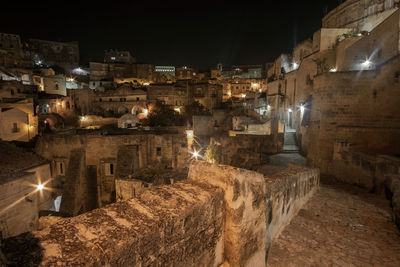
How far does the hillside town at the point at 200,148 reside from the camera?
256cm

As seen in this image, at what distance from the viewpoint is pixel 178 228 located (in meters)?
2.18

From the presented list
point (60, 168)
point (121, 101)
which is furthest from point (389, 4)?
point (60, 168)

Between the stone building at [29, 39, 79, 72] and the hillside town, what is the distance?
11.1m

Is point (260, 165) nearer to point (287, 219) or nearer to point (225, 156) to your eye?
point (225, 156)

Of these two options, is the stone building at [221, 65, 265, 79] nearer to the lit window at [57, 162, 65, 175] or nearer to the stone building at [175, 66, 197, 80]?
the stone building at [175, 66, 197, 80]

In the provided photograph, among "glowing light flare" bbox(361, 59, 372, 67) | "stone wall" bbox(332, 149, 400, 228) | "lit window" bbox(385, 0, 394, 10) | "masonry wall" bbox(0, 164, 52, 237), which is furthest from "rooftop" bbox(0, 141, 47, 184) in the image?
"lit window" bbox(385, 0, 394, 10)

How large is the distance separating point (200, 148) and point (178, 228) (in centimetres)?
1635

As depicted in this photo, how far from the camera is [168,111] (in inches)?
1175

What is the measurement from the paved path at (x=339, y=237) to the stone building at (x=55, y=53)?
56.0m

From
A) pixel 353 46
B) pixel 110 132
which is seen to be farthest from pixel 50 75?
pixel 353 46

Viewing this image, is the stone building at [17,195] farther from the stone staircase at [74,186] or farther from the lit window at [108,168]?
the lit window at [108,168]

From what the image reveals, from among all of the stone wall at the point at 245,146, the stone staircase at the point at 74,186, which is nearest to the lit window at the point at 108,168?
the stone staircase at the point at 74,186

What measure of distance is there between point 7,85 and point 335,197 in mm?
33808

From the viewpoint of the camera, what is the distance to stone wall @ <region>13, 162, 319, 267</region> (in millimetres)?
1677
